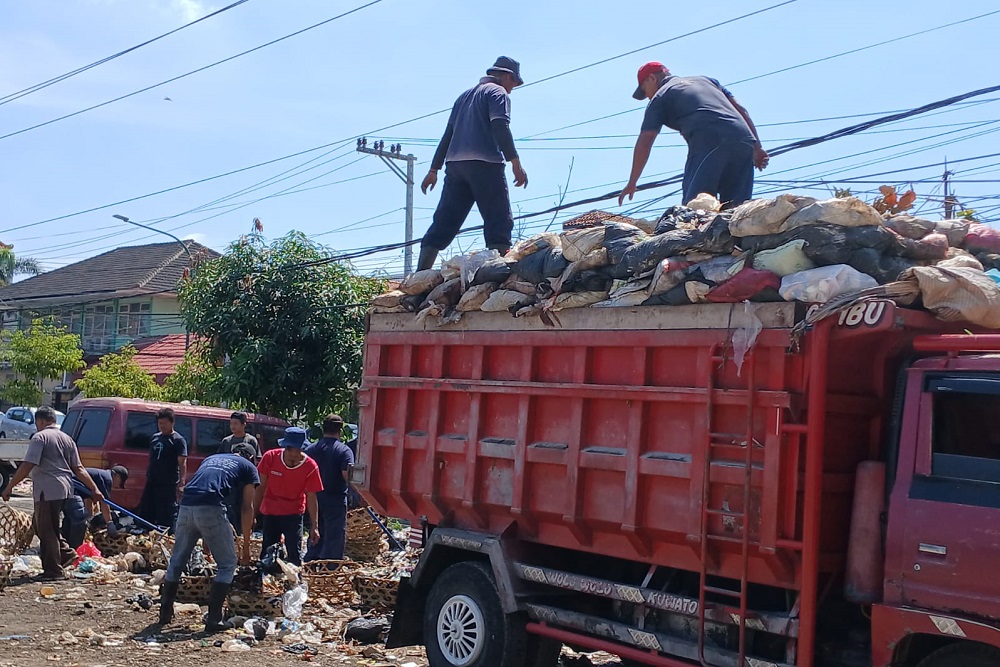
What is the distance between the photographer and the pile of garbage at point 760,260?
4.98 meters

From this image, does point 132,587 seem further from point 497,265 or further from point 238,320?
point 238,320

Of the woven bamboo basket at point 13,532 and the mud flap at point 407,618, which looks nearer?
the mud flap at point 407,618

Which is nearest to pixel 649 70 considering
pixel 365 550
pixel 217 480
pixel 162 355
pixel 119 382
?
pixel 217 480

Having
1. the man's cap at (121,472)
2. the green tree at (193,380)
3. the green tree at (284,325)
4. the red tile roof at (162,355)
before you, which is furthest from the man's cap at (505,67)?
the red tile roof at (162,355)

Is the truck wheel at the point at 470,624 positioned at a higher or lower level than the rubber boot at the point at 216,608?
higher

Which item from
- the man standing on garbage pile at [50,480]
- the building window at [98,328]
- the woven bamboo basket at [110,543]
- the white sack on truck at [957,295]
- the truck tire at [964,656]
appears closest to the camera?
the truck tire at [964,656]

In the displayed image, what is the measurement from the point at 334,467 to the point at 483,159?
3766 millimetres

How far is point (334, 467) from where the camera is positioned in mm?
10617

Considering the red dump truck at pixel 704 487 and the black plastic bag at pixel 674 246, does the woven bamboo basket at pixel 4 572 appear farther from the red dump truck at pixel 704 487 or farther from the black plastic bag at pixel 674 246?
the black plastic bag at pixel 674 246

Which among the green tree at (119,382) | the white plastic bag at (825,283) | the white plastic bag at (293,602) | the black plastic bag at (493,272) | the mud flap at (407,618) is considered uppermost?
the black plastic bag at (493,272)

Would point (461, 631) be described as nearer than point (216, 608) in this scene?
Yes

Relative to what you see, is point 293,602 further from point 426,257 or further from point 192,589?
point 426,257

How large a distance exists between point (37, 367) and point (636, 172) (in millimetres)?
29664

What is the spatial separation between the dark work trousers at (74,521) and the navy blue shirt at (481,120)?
567 centimetres
